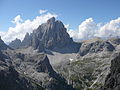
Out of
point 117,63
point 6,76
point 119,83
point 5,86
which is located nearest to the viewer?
point 119,83

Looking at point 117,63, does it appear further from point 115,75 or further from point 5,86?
point 5,86

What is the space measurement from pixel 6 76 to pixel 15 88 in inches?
451

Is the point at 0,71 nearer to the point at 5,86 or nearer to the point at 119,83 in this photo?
the point at 5,86

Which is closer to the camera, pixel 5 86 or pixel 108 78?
pixel 108 78

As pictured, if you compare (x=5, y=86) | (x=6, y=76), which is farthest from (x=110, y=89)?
(x=6, y=76)

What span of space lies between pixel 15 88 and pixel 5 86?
13140mm

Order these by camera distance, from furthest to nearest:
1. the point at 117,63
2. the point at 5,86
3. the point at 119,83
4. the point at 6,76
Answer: the point at 6,76
the point at 5,86
the point at 117,63
the point at 119,83

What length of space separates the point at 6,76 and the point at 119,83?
14458 cm

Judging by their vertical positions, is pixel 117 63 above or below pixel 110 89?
above

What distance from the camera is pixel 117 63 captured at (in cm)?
7256

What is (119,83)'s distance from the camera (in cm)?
6650

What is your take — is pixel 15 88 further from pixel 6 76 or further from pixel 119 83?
pixel 119 83

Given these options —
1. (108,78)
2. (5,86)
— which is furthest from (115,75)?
(5,86)

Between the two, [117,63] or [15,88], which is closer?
[117,63]
